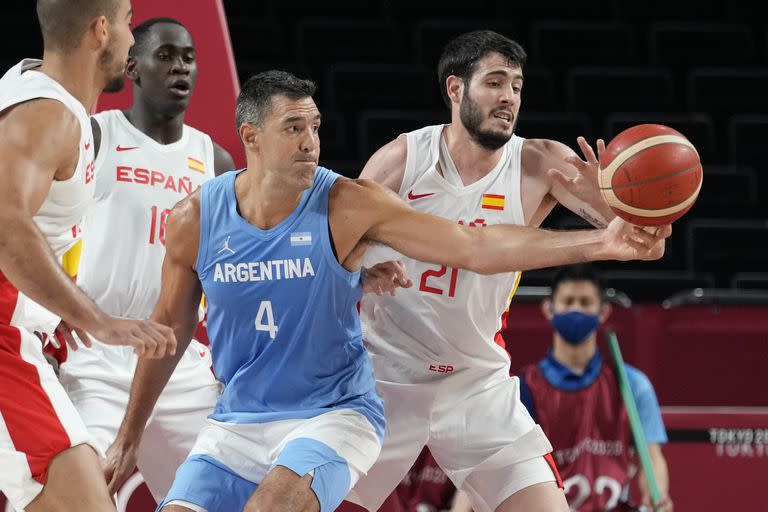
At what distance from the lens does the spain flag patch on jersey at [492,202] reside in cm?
440

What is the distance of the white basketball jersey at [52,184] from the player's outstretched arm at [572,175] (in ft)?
4.82

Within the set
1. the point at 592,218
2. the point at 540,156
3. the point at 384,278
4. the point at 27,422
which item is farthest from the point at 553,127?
the point at 27,422

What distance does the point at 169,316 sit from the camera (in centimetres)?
385

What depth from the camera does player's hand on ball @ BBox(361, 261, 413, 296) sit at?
3.71 meters

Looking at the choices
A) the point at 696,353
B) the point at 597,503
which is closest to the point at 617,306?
the point at 696,353

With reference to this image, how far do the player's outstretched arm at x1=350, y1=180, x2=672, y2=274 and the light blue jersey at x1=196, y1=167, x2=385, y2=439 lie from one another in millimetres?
143

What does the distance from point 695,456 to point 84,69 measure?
389 cm

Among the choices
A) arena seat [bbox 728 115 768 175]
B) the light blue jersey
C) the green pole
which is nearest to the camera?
the light blue jersey

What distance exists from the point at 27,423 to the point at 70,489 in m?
0.22

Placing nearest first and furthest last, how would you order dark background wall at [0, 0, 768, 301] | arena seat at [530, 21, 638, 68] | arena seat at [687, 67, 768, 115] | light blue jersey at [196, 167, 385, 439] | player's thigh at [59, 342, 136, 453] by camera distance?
light blue jersey at [196, 167, 385, 439], player's thigh at [59, 342, 136, 453], dark background wall at [0, 0, 768, 301], arena seat at [687, 67, 768, 115], arena seat at [530, 21, 638, 68]

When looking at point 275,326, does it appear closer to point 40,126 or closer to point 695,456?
point 40,126

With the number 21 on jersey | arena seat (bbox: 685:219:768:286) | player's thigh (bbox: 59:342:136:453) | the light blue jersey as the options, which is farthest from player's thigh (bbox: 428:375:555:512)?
arena seat (bbox: 685:219:768:286)

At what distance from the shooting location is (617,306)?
6500mm

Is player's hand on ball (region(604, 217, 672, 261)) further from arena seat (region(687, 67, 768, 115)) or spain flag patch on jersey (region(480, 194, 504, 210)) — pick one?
arena seat (region(687, 67, 768, 115))
